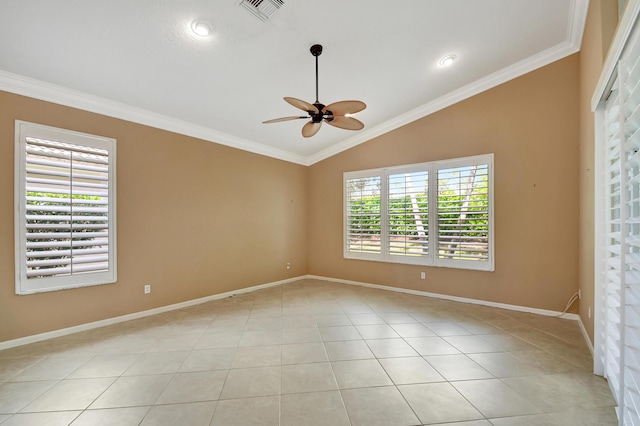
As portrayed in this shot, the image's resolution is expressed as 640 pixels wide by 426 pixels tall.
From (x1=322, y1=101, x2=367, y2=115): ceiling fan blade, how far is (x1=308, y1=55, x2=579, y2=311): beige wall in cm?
247

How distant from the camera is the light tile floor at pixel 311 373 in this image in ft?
6.00

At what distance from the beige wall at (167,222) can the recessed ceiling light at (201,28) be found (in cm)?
185

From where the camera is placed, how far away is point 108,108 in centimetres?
343

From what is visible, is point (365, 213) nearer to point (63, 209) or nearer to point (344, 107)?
point (344, 107)

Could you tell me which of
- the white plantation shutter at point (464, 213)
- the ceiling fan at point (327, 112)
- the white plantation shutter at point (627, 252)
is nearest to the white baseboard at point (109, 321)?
the ceiling fan at point (327, 112)

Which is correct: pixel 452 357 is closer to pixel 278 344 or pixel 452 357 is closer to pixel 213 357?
pixel 278 344

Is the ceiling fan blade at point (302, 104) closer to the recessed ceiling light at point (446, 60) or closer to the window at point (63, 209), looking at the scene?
the recessed ceiling light at point (446, 60)

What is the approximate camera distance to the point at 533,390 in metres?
2.07

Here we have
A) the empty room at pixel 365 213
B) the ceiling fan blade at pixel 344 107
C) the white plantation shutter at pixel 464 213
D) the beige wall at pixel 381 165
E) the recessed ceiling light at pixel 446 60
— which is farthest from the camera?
the white plantation shutter at pixel 464 213

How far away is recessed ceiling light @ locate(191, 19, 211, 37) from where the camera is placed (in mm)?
2445

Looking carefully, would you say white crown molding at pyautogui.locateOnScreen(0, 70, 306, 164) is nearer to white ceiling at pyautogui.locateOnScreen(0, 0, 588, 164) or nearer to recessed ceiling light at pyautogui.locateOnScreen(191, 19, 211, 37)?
white ceiling at pyautogui.locateOnScreen(0, 0, 588, 164)

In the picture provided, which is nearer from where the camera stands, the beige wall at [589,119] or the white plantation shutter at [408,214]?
the beige wall at [589,119]

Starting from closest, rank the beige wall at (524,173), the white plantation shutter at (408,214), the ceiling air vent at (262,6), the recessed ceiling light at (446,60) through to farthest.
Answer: the ceiling air vent at (262,6) < the recessed ceiling light at (446,60) < the beige wall at (524,173) < the white plantation shutter at (408,214)

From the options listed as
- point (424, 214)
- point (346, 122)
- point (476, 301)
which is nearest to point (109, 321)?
point (346, 122)
